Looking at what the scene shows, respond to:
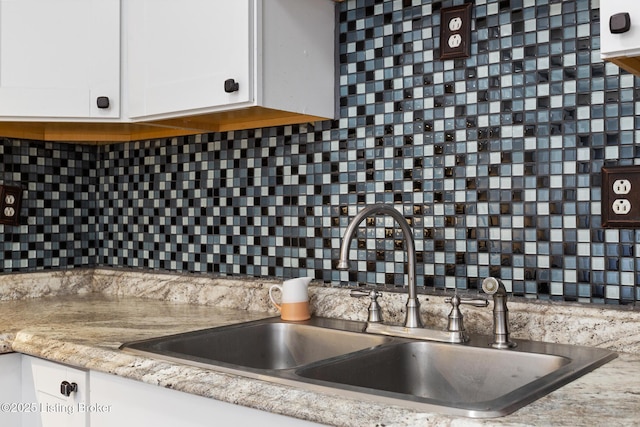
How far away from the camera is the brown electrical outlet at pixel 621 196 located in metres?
1.39

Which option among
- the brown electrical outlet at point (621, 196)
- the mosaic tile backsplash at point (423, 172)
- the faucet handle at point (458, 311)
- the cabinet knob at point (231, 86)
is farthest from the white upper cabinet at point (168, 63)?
the brown electrical outlet at point (621, 196)

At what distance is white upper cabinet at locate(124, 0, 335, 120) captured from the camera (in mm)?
1661

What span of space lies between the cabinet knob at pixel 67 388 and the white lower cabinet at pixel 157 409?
0.20 feet

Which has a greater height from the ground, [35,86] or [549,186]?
[35,86]

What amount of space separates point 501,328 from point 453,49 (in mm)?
686

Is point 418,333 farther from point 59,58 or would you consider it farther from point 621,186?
point 59,58

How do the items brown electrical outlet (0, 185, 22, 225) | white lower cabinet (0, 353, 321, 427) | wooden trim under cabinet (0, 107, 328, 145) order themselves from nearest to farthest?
white lower cabinet (0, 353, 321, 427), wooden trim under cabinet (0, 107, 328, 145), brown electrical outlet (0, 185, 22, 225)

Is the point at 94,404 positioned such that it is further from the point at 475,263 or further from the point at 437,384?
the point at 475,263

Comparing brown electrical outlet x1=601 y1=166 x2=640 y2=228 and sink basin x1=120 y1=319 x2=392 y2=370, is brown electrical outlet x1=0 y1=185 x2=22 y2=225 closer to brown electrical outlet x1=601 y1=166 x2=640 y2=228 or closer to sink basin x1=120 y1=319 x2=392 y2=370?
sink basin x1=120 y1=319 x2=392 y2=370

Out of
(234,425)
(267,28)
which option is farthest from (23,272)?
(234,425)

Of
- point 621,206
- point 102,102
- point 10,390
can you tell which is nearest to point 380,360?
point 621,206

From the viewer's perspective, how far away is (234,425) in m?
1.18

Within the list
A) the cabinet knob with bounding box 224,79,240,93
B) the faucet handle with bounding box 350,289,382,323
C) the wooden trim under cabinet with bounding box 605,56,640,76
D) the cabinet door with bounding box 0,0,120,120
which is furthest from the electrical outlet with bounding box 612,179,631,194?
the cabinet door with bounding box 0,0,120,120

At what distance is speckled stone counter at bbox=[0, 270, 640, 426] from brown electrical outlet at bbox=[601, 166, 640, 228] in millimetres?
191
